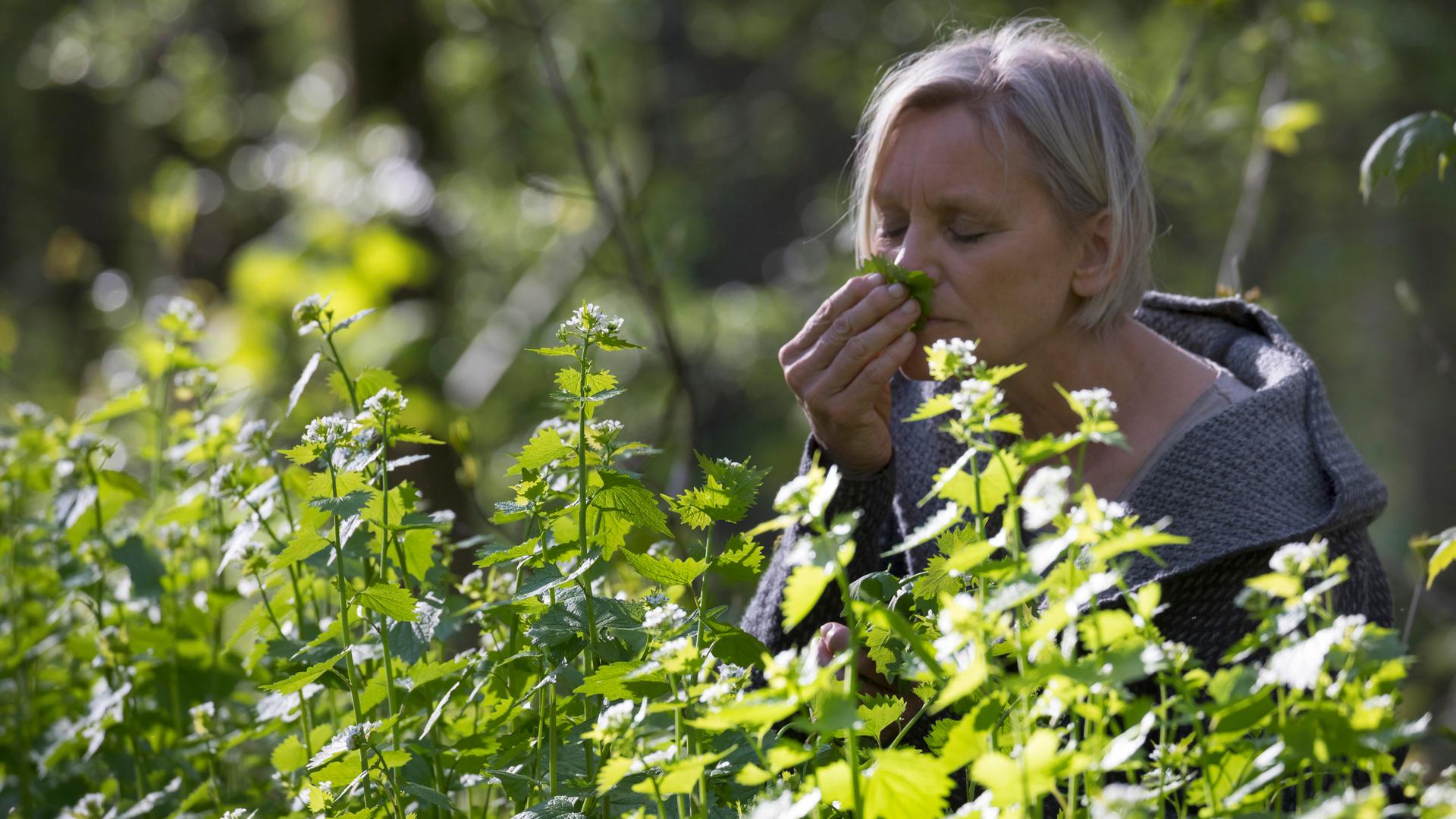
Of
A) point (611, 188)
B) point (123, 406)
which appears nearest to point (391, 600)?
point (123, 406)

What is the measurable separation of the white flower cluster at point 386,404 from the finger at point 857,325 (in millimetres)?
1007

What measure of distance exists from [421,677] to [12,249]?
670 inches

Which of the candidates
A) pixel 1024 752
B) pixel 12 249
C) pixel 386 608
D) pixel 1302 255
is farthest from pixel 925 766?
pixel 12 249

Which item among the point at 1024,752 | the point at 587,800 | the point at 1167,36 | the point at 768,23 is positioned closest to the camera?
the point at 1024,752

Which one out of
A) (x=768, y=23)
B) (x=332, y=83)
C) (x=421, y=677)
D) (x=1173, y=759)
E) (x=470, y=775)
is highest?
(x=768, y=23)

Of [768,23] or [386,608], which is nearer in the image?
[386,608]

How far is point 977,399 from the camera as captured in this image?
44.1 inches

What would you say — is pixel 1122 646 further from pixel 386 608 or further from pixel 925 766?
pixel 386 608

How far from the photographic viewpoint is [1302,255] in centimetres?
1158

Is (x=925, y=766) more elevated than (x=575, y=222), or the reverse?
(x=575, y=222)

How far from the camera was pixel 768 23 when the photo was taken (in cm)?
1097

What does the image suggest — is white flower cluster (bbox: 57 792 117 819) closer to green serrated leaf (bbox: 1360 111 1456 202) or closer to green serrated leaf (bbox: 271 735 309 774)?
green serrated leaf (bbox: 271 735 309 774)

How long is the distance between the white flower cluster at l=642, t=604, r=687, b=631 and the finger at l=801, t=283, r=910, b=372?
1.08 metres

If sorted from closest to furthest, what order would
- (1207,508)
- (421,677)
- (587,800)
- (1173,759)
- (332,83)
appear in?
(1173,759) < (587,800) < (421,677) < (1207,508) < (332,83)
